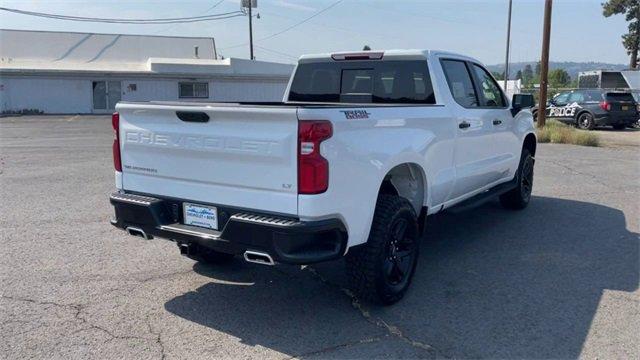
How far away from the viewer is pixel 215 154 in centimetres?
404

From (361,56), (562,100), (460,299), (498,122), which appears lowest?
(460,299)

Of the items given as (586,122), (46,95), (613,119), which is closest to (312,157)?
(613,119)

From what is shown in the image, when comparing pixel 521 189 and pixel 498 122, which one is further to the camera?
pixel 521 189

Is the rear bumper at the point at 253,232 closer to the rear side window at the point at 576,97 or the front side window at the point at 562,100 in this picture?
the rear side window at the point at 576,97

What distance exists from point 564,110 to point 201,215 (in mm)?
22695

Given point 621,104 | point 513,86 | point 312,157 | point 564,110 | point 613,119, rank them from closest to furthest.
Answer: point 312,157, point 613,119, point 621,104, point 564,110, point 513,86

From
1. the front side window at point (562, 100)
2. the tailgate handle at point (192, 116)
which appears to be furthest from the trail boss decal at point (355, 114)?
the front side window at point (562, 100)

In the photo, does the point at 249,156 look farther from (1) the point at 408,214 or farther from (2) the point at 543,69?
(2) the point at 543,69

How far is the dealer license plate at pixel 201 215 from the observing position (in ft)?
13.4

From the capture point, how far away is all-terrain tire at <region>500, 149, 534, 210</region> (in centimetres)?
768

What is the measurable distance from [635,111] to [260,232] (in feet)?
76.3

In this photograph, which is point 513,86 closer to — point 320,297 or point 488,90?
point 488,90

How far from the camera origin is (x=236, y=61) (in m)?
35.7

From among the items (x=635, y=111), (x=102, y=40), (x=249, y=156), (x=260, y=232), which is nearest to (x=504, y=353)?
(x=260, y=232)
